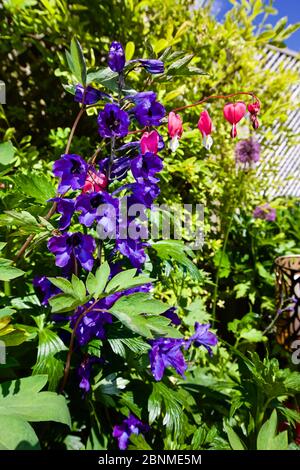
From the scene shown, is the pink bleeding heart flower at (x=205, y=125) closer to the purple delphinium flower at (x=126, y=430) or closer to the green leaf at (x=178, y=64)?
the green leaf at (x=178, y=64)

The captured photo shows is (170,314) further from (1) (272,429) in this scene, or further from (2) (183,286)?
(2) (183,286)

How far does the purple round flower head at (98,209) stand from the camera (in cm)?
90

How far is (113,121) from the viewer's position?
91 cm

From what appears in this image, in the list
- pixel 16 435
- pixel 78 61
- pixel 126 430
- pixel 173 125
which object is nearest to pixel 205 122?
pixel 173 125

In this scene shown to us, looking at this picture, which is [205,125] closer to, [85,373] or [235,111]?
[235,111]

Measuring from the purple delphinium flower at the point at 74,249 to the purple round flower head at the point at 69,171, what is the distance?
0.39 ft

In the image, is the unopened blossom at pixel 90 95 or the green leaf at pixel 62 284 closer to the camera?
the green leaf at pixel 62 284

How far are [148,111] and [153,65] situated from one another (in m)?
0.11

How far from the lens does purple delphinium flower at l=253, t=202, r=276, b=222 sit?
2686mm

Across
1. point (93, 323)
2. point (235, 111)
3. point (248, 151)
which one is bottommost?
point (93, 323)

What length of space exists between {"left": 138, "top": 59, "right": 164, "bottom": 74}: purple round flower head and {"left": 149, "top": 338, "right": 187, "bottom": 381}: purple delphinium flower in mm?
732

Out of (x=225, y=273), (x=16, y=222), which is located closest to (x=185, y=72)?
(x=16, y=222)

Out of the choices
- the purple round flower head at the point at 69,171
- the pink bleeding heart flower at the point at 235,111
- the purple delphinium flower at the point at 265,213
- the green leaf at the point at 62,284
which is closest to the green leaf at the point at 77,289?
the green leaf at the point at 62,284
